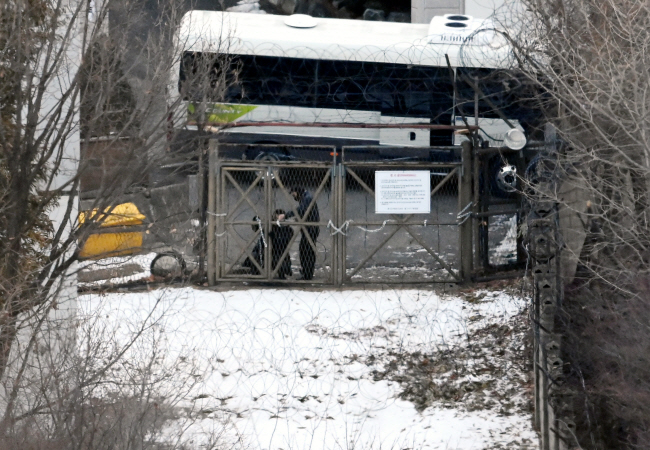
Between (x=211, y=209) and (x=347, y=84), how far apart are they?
584cm

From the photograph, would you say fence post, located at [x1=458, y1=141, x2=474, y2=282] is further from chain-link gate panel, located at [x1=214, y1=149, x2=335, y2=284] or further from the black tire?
the black tire

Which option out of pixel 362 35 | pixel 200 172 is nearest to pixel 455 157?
pixel 362 35

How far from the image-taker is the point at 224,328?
10938 mm

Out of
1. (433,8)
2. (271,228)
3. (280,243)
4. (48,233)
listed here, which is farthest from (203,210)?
(433,8)

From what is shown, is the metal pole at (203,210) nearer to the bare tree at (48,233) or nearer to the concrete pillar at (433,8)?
the bare tree at (48,233)

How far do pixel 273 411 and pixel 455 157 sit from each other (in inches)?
370

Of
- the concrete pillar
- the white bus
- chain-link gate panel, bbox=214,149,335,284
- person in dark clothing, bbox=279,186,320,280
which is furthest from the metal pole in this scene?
the concrete pillar

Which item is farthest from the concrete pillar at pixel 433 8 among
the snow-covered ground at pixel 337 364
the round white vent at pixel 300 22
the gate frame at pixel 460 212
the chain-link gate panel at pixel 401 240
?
the snow-covered ground at pixel 337 364

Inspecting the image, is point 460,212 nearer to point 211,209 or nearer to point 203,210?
point 211,209

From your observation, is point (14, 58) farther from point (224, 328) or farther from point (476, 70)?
point (476, 70)

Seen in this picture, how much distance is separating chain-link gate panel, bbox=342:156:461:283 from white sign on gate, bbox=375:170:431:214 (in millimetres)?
119

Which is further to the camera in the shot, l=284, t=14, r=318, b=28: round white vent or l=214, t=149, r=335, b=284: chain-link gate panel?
l=284, t=14, r=318, b=28: round white vent

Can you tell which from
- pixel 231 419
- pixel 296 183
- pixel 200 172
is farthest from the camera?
pixel 296 183

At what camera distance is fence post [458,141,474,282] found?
12312 mm
